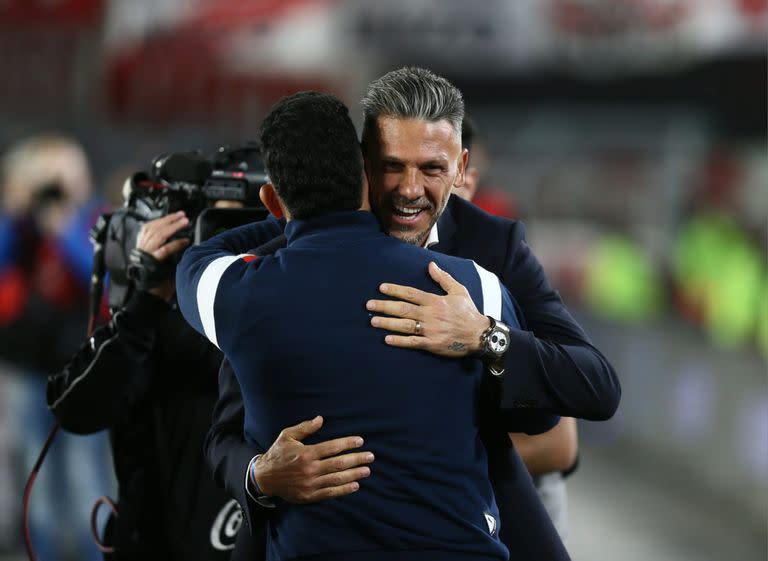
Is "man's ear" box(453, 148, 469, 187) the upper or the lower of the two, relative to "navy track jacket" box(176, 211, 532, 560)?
upper

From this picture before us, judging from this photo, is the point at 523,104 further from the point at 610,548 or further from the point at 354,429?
the point at 354,429

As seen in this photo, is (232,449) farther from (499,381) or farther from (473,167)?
(473,167)

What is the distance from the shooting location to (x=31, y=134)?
9594 millimetres

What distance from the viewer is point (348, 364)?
1.78 meters

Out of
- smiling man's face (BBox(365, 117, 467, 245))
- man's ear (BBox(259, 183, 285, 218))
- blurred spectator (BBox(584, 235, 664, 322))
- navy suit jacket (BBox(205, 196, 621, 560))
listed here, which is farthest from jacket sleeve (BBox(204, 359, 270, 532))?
blurred spectator (BBox(584, 235, 664, 322))

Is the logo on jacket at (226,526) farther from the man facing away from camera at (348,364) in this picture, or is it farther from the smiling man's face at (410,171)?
the smiling man's face at (410,171)

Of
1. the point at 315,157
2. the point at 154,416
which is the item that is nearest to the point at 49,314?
the point at 154,416

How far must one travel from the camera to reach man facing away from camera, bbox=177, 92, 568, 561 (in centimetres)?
178

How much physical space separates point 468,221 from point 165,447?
0.80 meters

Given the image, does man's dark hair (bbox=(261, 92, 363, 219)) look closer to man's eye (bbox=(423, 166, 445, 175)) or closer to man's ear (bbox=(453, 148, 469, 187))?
man's eye (bbox=(423, 166, 445, 175))

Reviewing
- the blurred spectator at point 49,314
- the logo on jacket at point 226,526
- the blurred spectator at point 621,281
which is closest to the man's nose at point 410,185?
the logo on jacket at point 226,526

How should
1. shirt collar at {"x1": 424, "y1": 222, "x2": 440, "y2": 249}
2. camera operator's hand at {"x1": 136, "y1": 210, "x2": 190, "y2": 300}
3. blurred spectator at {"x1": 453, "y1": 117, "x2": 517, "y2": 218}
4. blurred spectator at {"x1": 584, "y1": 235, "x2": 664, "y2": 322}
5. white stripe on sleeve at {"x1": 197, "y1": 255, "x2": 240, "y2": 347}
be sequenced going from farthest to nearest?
blurred spectator at {"x1": 584, "y1": 235, "x2": 664, "y2": 322}, blurred spectator at {"x1": 453, "y1": 117, "x2": 517, "y2": 218}, camera operator's hand at {"x1": 136, "y1": 210, "x2": 190, "y2": 300}, shirt collar at {"x1": 424, "y1": 222, "x2": 440, "y2": 249}, white stripe on sleeve at {"x1": 197, "y1": 255, "x2": 240, "y2": 347}

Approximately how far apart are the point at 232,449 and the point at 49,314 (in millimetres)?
3059

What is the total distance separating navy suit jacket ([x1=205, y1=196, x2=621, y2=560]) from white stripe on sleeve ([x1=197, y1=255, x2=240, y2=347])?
15 centimetres
